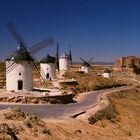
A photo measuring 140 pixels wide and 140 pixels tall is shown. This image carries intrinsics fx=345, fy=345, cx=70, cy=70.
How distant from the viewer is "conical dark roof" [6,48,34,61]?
35.8 m

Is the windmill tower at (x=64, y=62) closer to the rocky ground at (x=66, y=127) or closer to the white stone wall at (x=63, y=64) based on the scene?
the white stone wall at (x=63, y=64)

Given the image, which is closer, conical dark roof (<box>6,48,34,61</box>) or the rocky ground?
the rocky ground

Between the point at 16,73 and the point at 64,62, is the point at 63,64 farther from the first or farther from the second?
the point at 16,73

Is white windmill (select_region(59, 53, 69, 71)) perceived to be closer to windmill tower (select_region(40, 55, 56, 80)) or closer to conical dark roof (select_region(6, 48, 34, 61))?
windmill tower (select_region(40, 55, 56, 80))

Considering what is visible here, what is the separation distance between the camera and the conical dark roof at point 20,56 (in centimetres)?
3578

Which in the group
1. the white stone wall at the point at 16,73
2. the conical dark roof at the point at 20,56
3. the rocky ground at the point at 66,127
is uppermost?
the conical dark roof at the point at 20,56

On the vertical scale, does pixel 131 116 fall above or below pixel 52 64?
below

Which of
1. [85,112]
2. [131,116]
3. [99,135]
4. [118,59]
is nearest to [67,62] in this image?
[118,59]

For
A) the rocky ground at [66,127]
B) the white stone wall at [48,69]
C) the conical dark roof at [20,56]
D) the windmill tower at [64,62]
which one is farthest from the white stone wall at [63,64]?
the rocky ground at [66,127]

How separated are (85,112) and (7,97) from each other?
333 inches

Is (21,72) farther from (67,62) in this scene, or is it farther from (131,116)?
(67,62)

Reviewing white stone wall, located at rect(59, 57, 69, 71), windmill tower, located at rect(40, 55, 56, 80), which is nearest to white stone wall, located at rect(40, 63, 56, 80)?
windmill tower, located at rect(40, 55, 56, 80)

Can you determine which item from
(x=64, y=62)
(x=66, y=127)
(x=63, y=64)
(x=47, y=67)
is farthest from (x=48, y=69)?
(x=66, y=127)

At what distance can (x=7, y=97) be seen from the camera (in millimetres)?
31984
